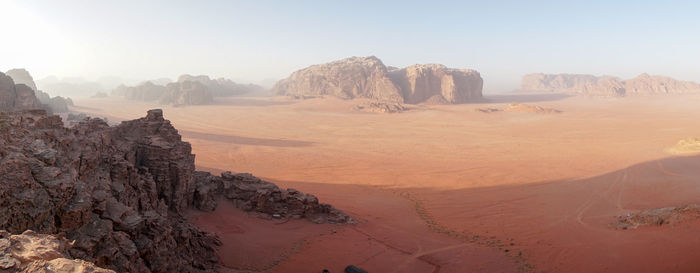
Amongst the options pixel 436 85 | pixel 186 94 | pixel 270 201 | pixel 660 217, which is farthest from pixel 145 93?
pixel 660 217

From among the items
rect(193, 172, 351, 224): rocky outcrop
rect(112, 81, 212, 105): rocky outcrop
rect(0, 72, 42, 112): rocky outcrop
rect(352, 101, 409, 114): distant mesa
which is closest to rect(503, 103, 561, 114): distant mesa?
rect(352, 101, 409, 114): distant mesa

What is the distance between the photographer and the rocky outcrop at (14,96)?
21.3 meters

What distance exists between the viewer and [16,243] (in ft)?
12.7

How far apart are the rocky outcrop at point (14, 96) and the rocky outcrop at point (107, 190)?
16.6 meters

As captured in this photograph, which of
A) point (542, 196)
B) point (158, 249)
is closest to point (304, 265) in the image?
point (158, 249)

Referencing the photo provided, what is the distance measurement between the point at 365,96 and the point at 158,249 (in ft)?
230

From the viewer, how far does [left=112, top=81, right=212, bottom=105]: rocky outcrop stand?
222 feet

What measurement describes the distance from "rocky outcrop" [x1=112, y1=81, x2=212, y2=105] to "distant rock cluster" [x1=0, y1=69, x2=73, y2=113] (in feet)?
53.2

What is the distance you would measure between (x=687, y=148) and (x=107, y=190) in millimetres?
34742

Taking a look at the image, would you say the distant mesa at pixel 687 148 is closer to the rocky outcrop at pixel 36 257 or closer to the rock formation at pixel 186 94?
the rocky outcrop at pixel 36 257

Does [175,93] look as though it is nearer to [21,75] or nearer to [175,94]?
[175,94]

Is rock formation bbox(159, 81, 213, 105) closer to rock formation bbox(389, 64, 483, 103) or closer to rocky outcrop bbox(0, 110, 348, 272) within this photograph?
rock formation bbox(389, 64, 483, 103)

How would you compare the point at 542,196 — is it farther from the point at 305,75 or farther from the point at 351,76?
the point at 305,75

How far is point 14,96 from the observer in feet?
73.5
